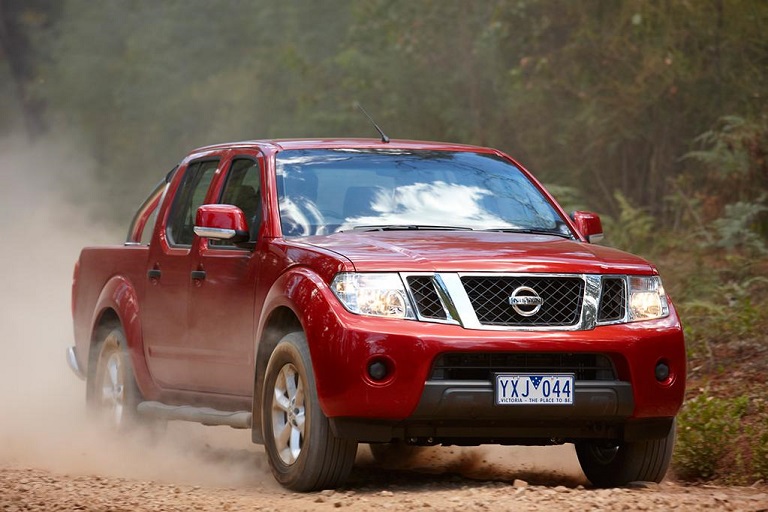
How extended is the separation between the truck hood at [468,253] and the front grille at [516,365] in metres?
0.39

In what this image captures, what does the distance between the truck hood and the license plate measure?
49 cm

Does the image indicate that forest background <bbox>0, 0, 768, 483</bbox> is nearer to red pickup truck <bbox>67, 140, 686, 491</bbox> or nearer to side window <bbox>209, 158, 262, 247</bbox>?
red pickup truck <bbox>67, 140, 686, 491</bbox>

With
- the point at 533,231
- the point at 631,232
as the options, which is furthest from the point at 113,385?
the point at 631,232

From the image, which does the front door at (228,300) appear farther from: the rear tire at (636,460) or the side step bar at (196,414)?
the rear tire at (636,460)

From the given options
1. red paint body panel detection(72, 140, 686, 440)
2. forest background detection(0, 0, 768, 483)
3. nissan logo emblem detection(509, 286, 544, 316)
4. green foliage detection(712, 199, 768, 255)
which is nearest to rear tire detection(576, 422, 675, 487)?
red paint body panel detection(72, 140, 686, 440)

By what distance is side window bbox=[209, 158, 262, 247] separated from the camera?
823cm

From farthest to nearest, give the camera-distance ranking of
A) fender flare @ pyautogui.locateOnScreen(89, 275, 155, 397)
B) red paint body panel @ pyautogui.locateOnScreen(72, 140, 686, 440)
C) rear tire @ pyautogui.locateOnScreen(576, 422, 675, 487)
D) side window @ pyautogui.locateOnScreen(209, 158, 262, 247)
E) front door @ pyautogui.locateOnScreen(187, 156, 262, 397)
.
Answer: fender flare @ pyautogui.locateOnScreen(89, 275, 155, 397), side window @ pyautogui.locateOnScreen(209, 158, 262, 247), front door @ pyautogui.locateOnScreen(187, 156, 262, 397), rear tire @ pyautogui.locateOnScreen(576, 422, 675, 487), red paint body panel @ pyautogui.locateOnScreen(72, 140, 686, 440)

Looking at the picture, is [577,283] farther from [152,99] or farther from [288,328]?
[152,99]

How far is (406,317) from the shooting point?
22.5 feet

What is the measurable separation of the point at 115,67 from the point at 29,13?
495cm

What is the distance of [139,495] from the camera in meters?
6.98

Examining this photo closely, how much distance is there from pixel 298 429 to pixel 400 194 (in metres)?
1.57

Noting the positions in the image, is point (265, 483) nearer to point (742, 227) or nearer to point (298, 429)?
point (298, 429)

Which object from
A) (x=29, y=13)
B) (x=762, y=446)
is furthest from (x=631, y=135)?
(x=29, y=13)
